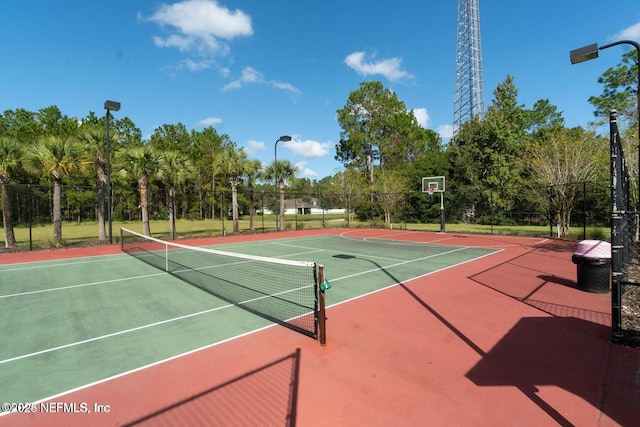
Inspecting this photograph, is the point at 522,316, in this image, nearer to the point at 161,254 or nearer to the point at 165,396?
the point at 165,396

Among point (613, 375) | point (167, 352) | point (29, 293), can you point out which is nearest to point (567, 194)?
point (613, 375)

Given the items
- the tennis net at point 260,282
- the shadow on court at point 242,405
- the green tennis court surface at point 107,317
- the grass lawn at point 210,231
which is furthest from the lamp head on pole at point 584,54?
the grass lawn at point 210,231

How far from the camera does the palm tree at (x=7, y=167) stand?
1570 cm

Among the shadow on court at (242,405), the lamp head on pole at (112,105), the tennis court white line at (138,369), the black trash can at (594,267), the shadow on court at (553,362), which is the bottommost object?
the shadow on court at (553,362)

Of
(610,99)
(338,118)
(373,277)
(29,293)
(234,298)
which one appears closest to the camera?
(234,298)

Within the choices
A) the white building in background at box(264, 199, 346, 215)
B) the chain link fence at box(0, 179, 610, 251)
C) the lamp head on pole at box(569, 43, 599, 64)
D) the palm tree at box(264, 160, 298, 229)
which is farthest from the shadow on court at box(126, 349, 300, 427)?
the white building in background at box(264, 199, 346, 215)

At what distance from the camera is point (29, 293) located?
8227 millimetres

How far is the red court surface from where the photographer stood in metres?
3.29

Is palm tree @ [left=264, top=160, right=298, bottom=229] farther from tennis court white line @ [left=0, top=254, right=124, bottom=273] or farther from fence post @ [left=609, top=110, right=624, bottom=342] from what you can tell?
fence post @ [left=609, top=110, right=624, bottom=342]

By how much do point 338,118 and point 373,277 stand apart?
141ft

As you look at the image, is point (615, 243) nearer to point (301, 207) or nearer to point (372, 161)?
point (372, 161)

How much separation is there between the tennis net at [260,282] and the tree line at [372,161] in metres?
8.28

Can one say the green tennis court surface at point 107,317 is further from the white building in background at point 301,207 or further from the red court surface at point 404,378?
the white building in background at point 301,207

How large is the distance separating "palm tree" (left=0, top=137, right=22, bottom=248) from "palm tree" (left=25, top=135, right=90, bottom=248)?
2.20 feet
